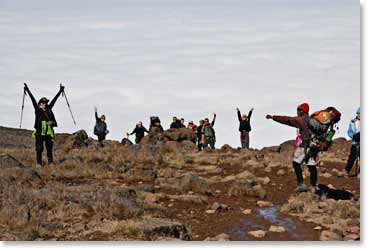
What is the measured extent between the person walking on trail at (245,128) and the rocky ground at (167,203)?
500cm

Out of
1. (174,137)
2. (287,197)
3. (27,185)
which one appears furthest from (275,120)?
(174,137)

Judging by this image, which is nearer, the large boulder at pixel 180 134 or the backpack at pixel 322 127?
the backpack at pixel 322 127

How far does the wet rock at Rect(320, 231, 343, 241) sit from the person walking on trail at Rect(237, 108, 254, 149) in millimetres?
15406

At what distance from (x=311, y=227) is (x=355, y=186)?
5.20 m

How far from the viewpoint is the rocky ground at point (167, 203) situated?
11.9m

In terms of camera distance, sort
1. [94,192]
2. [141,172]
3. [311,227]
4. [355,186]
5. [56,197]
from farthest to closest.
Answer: [141,172], [355,186], [94,192], [56,197], [311,227]

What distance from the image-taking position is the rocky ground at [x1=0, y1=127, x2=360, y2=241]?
468 inches

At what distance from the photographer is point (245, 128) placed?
28.6 meters

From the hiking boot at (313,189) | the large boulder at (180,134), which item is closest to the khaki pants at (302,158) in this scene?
the hiking boot at (313,189)

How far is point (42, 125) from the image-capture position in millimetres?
19641

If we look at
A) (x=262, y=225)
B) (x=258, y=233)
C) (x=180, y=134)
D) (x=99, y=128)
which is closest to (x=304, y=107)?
(x=262, y=225)

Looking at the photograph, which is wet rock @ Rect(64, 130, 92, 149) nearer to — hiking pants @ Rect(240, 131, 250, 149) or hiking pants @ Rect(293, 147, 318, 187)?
hiking pants @ Rect(240, 131, 250, 149)

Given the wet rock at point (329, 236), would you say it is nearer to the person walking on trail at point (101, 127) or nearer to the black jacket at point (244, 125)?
the black jacket at point (244, 125)

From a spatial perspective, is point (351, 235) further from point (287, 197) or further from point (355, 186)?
point (355, 186)
